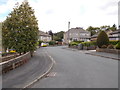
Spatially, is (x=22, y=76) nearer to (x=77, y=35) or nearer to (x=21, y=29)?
(x=21, y=29)

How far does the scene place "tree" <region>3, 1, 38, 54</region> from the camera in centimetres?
1672

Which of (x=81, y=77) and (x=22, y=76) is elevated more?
(x=22, y=76)

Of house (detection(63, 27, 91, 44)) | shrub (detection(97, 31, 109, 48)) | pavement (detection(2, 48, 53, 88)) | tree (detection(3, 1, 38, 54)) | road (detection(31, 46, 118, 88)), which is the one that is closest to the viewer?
pavement (detection(2, 48, 53, 88))

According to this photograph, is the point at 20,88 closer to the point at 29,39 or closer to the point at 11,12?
the point at 29,39

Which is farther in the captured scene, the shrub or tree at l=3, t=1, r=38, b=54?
the shrub

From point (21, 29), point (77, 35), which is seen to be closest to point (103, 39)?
point (21, 29)

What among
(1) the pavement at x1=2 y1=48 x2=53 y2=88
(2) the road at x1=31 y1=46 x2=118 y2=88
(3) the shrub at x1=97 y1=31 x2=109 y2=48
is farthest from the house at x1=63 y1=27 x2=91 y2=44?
(1) the pavement at x1=2 y1=48 x2=53 y2=88


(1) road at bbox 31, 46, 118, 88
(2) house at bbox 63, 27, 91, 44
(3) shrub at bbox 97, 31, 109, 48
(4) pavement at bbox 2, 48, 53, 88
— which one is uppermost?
(2) house at bbox 63, 27, 91, 44

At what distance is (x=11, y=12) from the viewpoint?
58.3ft

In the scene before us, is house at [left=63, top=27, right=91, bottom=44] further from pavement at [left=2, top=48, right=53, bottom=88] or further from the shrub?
pavement at [left=2, top=48, right=53, bottom=88]

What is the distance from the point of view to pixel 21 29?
55.5ft

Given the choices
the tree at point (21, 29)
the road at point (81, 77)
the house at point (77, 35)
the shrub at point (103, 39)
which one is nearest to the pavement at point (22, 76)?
the road at point (81, 77)

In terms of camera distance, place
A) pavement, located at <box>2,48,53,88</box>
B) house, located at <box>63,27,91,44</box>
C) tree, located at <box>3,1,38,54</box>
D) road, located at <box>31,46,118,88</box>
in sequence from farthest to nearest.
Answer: house, located at <box>63,27,91,44</box>
tree, located at <box>3,1,38,54</box>
road, located at <box>31,46,118,88</box>
pavement, located at <box>2,48,53,88</box>

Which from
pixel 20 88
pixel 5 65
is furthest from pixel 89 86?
pixel 5 65
